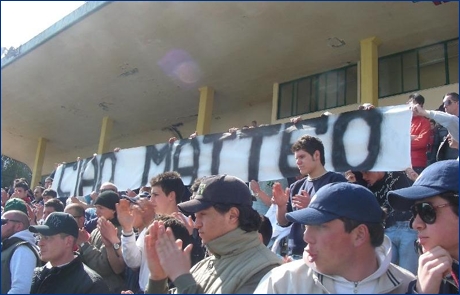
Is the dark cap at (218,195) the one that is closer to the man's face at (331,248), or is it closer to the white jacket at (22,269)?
the man's face at (331,248)

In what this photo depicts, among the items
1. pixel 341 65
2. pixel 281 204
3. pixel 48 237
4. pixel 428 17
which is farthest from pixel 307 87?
pixel 48 237

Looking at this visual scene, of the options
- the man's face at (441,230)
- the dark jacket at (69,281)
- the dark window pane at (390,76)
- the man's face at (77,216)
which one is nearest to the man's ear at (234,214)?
the man's face at (441,230)

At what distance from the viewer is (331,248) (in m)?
1.74

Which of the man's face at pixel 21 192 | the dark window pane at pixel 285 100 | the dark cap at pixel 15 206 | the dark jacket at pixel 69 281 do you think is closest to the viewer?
the dark jacket at pixel 69 281

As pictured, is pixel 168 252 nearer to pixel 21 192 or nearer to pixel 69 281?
pixel 69 281

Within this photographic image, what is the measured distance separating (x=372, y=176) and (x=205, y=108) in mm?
5580

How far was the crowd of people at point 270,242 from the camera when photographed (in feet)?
5.65

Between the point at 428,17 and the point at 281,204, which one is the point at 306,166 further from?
the point at 428,17

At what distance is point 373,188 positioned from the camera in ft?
12.2

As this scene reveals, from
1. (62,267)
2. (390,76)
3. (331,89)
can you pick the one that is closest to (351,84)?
(331,89)

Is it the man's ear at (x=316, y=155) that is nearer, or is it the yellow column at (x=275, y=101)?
the man's ear at (x=316, y=155)

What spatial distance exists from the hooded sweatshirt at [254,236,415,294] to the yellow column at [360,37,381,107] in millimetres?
5556

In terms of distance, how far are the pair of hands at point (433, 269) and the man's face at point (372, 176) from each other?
2.23 m

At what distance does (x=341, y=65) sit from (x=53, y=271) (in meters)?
6.23
